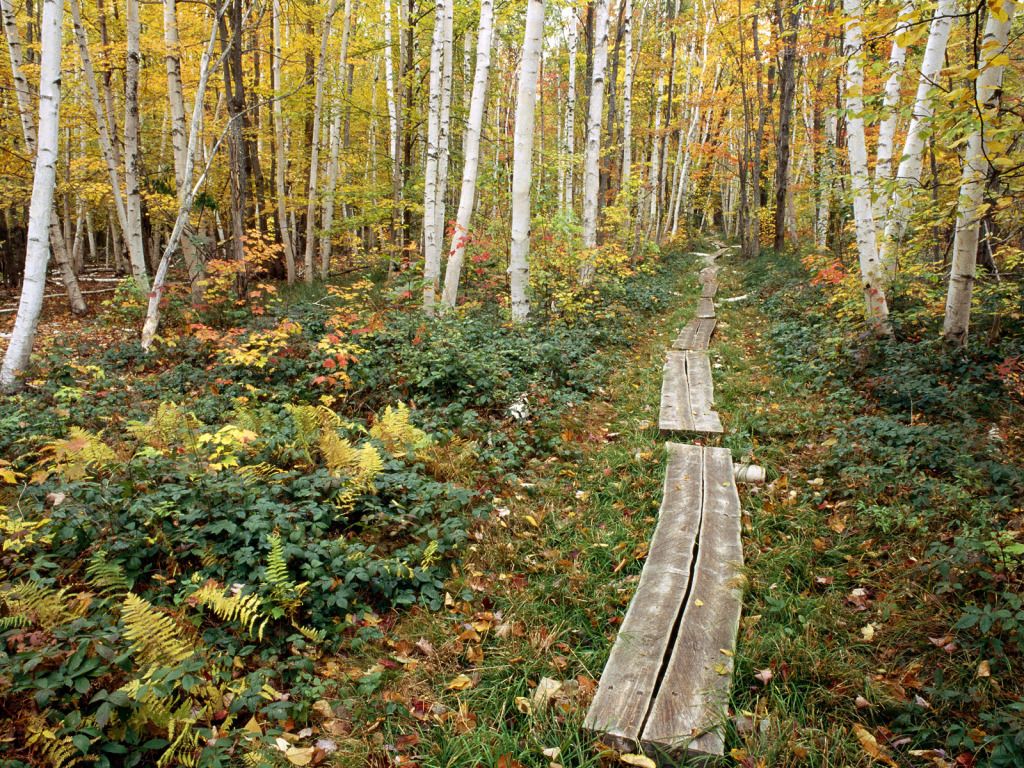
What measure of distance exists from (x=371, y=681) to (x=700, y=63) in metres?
30.1

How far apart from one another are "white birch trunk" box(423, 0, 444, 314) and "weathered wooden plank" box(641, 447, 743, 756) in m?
7.02

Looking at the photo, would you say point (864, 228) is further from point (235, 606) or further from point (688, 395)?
point (235, 606)

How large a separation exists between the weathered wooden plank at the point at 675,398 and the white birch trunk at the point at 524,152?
9.04 feet

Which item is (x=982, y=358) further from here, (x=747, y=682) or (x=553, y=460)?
(x=747, y=682)

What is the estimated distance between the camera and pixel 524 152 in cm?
881

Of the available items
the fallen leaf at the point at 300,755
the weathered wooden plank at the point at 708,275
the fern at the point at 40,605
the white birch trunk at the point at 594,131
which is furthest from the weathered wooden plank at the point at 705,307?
the fern at the point at 40,605

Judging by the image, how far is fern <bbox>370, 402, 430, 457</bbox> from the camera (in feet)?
17.3

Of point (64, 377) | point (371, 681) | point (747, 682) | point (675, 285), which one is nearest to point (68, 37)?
point (64, 377)

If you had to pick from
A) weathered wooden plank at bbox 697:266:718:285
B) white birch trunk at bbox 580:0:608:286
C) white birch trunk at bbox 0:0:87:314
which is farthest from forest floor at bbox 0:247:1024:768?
weathered wooden plank at bbox 697:266:718:285

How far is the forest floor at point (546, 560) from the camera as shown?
8.84 feet

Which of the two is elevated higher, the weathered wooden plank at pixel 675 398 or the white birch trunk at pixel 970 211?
the white birch trunk at pixel 970 211

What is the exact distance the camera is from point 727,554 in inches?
156

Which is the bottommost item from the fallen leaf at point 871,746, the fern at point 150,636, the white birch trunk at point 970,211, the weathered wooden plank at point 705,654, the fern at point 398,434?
the fallen leaf at point 871,746

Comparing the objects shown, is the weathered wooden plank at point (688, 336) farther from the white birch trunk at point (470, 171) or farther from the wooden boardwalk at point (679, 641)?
the wooden boardwalk at point (679, 641)
